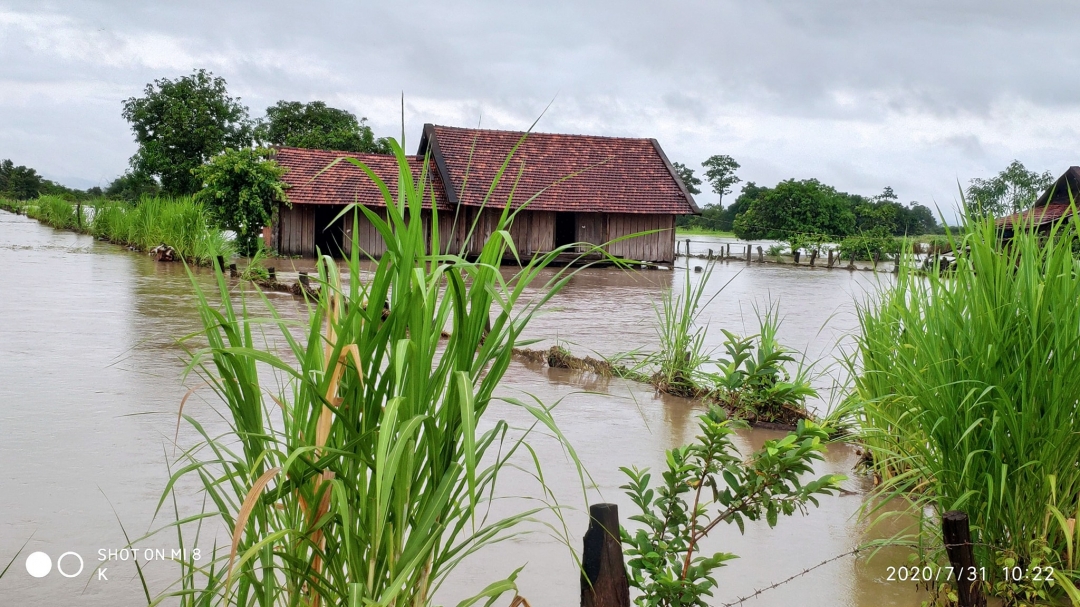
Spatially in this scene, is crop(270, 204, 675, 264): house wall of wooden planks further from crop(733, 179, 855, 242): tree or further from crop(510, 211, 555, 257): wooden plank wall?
crop(733, 179, 855, 242): tree

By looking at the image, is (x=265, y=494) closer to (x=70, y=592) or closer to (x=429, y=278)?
(x=429, y=278)

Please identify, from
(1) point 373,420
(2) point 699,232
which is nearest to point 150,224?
(1) point 373,420

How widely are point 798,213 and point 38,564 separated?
164ft

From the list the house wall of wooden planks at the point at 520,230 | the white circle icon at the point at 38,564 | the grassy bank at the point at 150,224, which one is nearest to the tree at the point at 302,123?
the grassy bank at the point at 150,224

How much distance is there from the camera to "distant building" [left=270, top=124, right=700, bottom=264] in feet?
85.5

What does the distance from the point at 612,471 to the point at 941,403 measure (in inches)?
96.9

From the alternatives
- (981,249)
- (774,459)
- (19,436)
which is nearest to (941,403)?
(981,249)

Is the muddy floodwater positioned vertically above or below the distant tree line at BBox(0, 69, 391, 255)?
below

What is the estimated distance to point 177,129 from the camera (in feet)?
134

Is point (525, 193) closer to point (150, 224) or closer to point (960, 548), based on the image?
point (150, 224)

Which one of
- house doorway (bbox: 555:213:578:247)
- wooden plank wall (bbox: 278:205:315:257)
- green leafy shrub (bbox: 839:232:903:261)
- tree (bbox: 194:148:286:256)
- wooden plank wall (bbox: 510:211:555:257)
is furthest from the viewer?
green leafy shrub (bbox: 839:232:903:261)

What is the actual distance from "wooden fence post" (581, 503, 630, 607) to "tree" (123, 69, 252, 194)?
1599 inches

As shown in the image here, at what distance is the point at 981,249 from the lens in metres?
3.52

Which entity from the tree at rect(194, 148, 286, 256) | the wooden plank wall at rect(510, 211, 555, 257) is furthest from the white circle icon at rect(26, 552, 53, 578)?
the wooden plank wall at rect(510, 211, 555, 257)
